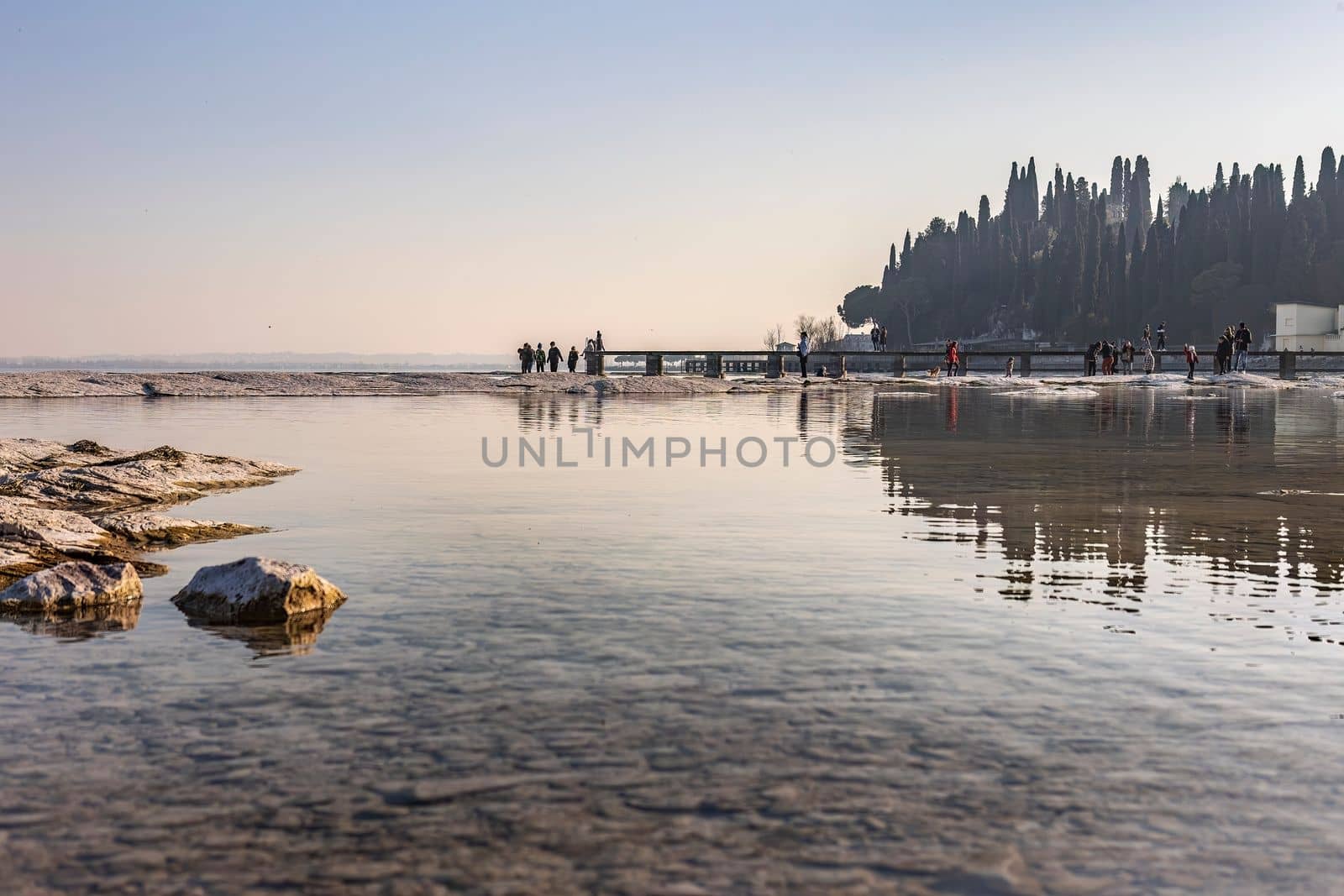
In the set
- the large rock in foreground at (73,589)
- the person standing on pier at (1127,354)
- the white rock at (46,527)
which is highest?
the person standing on pier at (1127,354)

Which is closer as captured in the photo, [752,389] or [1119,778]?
[1119,778]

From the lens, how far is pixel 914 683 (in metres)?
5.76

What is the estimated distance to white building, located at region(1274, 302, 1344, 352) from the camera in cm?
9638

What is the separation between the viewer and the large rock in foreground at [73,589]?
7445 mm

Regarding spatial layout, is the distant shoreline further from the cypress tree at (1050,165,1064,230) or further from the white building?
the cypress tree at (1050,165,1064,230)

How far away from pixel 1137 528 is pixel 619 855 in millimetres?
7911

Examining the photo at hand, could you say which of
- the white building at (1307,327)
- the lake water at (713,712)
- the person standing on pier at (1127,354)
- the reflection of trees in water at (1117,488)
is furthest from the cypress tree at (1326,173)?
the lake water at (713,712)

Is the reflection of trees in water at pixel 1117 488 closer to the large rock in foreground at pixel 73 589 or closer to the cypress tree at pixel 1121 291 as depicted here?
the large rock in foreground at pixel 73 589

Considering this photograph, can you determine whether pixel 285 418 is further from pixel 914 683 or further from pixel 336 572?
pixel 914 683

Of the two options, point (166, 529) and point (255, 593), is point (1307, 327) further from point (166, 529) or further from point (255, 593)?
point (255, 593)

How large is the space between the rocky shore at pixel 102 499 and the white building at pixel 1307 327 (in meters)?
95.9

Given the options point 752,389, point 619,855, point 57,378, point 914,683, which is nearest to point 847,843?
point 619,855

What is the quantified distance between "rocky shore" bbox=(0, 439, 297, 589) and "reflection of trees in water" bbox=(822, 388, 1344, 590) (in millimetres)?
6309

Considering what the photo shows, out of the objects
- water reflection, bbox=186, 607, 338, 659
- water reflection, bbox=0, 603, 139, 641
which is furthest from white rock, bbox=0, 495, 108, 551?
water reflection, bbox=186, 607, 338, 659
